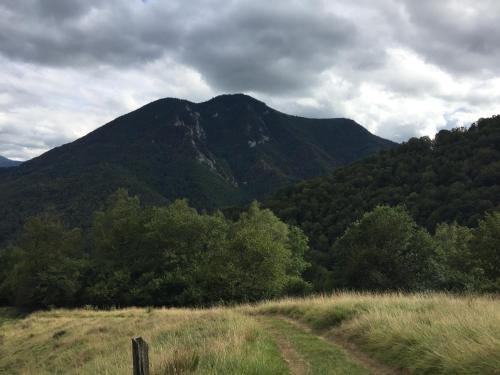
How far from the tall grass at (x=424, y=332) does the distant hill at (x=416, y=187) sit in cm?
7406

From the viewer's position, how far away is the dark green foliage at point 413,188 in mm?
89875

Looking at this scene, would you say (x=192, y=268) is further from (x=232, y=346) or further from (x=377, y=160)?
(x=377, y=160)

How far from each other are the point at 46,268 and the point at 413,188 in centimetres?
8973

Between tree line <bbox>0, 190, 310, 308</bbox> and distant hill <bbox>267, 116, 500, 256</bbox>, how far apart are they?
41.0m

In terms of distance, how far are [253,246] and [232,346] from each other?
93.5 feet

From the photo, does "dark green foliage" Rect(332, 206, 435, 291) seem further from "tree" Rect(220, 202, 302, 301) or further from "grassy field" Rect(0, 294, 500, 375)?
"grassy field" Rect(0, 294, 500, 375)

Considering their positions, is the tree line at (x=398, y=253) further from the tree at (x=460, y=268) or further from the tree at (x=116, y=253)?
the tree at (x=116, y=253)

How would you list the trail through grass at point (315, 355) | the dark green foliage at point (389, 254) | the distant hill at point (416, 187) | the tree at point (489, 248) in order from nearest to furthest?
the trail through grass at point (315, 355)
the tree at point (489, 248)
the dark green foliage at point (389, 254)
the distant hill at point (416, 187)

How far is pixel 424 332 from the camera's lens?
346 inches

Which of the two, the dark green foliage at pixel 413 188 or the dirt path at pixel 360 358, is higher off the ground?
the dark green foliage at pixel 413 188

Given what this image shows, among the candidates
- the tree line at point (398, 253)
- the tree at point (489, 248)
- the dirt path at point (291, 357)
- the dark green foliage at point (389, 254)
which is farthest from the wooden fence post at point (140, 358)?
the dark green foliage at point (389, 254)

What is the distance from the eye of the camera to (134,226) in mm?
57594

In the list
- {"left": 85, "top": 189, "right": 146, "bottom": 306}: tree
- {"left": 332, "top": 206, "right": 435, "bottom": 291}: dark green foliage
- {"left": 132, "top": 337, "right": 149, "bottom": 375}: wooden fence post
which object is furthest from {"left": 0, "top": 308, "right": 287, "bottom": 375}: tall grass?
{"left": 332, "top": 206, "right": 435, "bottom": 291}: dark green foliage

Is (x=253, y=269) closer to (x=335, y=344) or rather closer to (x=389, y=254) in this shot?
(x=389, y=254)
